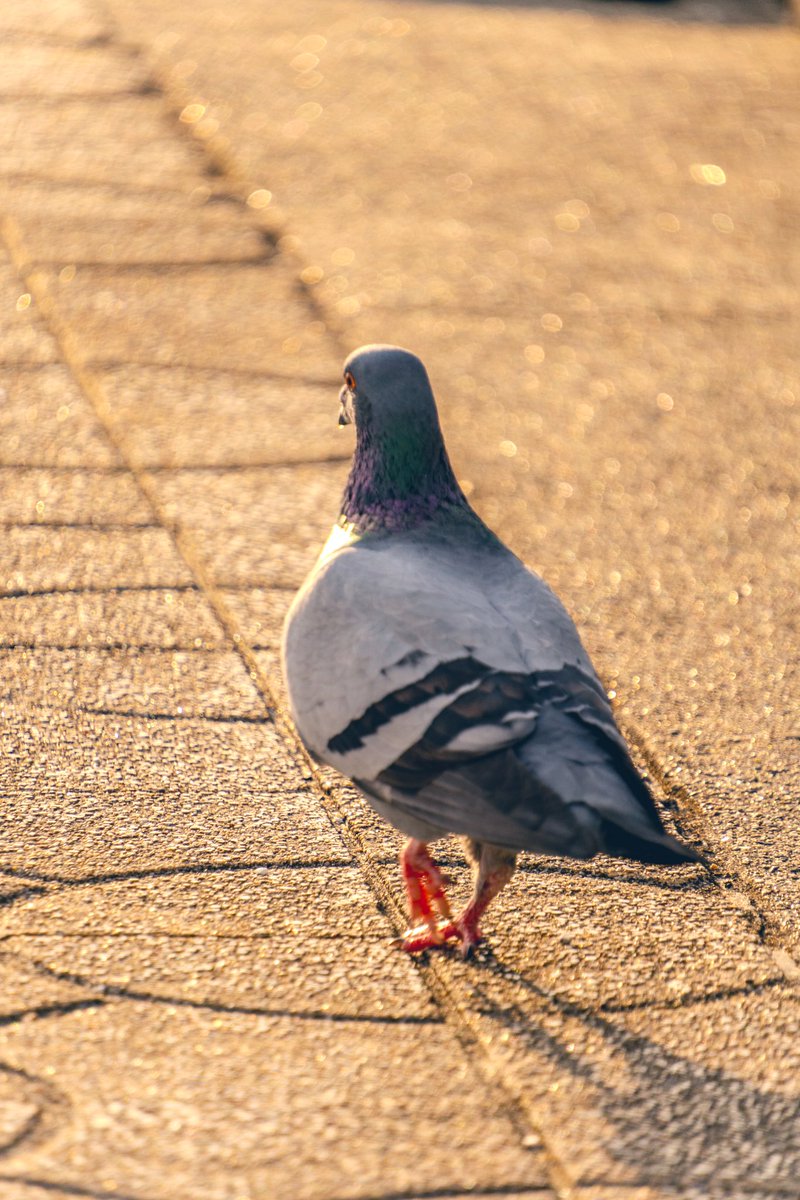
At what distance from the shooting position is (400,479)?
346 cm

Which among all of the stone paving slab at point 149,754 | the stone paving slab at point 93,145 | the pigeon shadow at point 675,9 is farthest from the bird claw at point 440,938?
the pigeon shadow at point 675,9

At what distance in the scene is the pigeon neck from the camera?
346 centimetres

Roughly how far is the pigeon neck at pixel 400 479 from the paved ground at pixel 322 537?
2.31 ft

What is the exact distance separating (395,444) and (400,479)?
3.1 inches

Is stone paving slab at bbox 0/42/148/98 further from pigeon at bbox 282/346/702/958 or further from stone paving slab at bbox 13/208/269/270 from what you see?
pigeon at bbox 282/346/702/958

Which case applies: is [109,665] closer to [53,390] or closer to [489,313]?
[53,390]

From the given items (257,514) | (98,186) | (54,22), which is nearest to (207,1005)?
(257,514)

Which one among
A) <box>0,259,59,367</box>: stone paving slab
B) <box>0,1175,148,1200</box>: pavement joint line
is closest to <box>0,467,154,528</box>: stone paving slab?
<box>0,259,59,367</box>: stone paving slab

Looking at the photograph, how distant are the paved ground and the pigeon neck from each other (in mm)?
705

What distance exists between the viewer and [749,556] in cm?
493

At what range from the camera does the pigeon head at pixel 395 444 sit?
11.3 ft

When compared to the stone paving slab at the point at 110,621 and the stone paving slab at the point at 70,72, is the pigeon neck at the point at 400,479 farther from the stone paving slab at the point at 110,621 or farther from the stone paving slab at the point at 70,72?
the stone paving slab at the point at 70,72

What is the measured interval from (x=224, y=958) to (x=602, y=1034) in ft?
2.47

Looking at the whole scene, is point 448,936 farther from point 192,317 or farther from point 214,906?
point 192,317
